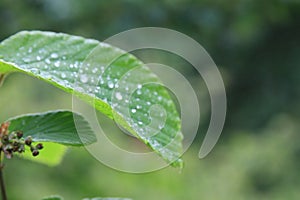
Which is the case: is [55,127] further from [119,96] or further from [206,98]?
[206,98]

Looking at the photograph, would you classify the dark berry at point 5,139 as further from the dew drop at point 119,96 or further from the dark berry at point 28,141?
the dew drop at point 119,96

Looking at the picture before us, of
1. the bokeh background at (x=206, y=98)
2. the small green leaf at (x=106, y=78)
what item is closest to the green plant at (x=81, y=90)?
the small green leaf at (x=106, y=78)

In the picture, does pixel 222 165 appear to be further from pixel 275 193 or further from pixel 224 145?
pixel 224 145

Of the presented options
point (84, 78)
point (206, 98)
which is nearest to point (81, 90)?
point (84, 78)

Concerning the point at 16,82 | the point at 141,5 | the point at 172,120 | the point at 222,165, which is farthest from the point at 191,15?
the point at 172,120

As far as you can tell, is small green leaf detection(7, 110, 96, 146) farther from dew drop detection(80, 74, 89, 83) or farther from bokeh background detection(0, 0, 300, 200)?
bokeh background detection(0, 0, 300, 200)

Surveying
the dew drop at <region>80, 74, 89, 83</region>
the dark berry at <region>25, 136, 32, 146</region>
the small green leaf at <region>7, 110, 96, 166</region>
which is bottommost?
the dark berry at <region>25, 136, 32, 146</region>

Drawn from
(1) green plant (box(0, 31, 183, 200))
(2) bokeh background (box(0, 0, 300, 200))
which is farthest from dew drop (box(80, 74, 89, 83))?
(2) bokeh background (box(0, 0, 300, 200))
